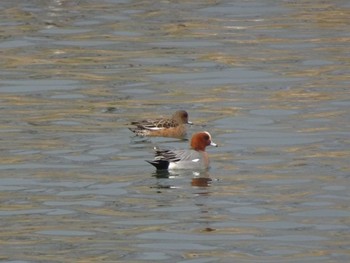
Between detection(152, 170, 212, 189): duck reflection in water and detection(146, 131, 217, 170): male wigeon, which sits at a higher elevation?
detection(146, 131, 217, 170): male wigeon

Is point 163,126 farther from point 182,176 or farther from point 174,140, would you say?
point 182,176

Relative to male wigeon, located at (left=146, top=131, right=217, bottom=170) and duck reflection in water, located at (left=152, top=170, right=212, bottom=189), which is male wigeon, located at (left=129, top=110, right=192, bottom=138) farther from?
duck reflection in water, located at (left=152, top=170, right=212, bottom=189)

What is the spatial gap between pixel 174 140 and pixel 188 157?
7.88 feet

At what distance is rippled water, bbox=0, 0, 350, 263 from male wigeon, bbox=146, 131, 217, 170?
0.42ft

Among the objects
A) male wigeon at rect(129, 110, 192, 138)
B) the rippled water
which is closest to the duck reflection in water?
the rippled water

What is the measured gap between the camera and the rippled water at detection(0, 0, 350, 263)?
13969 millimetres

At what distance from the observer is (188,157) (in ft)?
56.3

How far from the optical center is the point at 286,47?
79.3ft

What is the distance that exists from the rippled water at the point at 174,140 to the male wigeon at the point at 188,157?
0.42ft

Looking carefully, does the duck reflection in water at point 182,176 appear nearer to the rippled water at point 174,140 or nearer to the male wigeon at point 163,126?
the rippled water at point 174,140

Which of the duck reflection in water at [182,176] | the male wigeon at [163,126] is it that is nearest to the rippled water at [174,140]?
the duck reflection in water at [182,176]

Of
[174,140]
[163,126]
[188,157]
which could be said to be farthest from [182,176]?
[174,140]

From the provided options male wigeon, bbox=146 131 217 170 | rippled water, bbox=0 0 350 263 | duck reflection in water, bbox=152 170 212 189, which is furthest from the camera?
male wigeon, bbox=146 131 217 170

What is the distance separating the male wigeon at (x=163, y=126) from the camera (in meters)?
18.8
